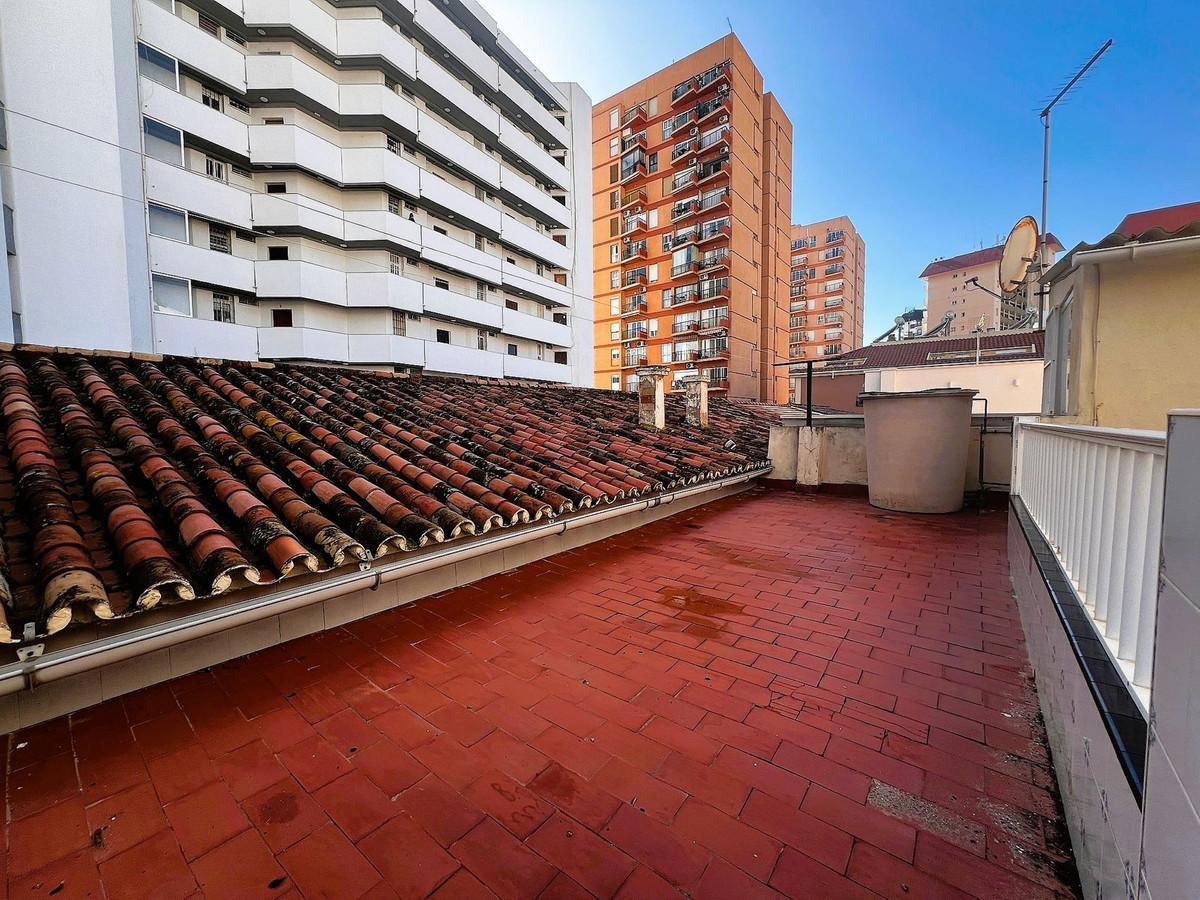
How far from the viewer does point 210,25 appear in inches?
685

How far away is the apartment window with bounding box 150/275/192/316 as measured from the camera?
15.7 meters

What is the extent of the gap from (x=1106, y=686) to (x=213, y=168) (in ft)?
82.8

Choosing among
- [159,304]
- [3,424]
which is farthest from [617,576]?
[159,304]

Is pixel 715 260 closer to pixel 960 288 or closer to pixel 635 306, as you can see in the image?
pixel 635 306

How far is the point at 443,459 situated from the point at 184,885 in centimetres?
349

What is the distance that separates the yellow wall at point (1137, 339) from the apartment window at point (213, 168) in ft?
79.1

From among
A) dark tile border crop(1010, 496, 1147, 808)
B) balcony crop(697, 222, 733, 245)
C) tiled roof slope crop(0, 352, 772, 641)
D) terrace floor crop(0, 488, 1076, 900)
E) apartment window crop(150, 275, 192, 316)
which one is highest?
balcony crop(697, 222, 733, 245)

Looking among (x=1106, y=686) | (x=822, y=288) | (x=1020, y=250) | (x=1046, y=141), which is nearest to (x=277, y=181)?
(x=1020, y=250)

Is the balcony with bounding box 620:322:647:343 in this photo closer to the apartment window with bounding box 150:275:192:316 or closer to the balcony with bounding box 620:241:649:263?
the balcony with bounding box 620:241:649:263

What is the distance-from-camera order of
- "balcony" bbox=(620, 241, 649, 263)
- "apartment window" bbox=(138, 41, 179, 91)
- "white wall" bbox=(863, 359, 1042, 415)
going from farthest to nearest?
1. "balcony" bbox=(620, 241, 649, 263)
2. "white wall" bbox=(863, 359, 1042, 415)
3. "apartment window" bbox=(138, 41, 179, 91)

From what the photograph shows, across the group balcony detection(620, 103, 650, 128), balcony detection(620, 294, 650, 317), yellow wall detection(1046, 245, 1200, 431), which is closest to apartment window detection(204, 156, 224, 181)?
yellow wall detection(1046, 245, 1200, 431)

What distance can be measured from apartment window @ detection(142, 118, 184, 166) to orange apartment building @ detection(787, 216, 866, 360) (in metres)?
58.2

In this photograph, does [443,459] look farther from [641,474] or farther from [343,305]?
[343,305]

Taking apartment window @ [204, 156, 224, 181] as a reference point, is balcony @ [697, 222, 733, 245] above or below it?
above
